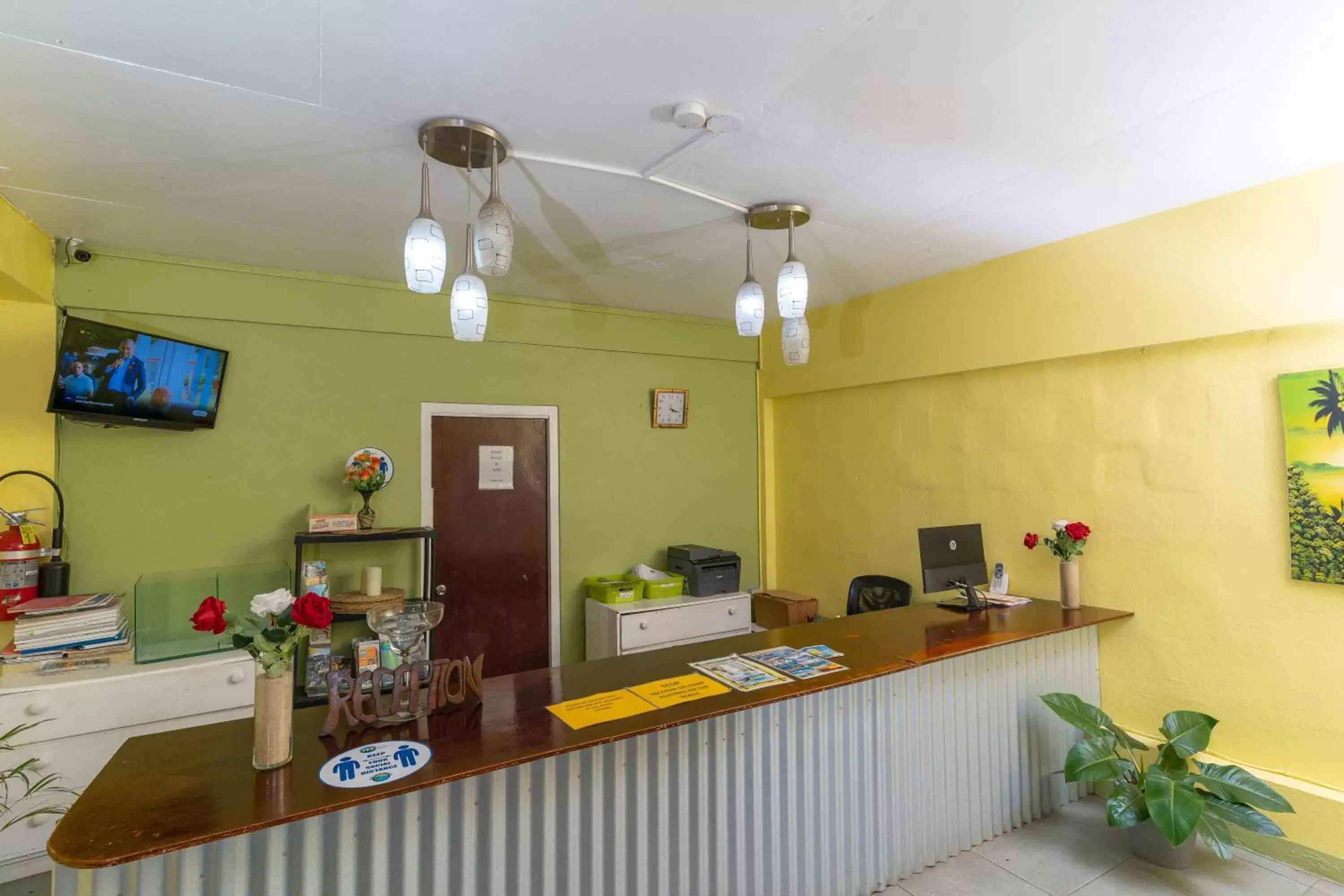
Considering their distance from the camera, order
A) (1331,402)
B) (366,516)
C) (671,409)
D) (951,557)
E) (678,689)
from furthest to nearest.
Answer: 1. (671,409)
2. (366,516)
3. (951,557)
4. (1331,402)
5. (678,689)

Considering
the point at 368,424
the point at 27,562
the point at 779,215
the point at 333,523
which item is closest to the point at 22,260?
the point at 27,562

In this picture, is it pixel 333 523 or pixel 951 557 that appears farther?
pixel 333 523

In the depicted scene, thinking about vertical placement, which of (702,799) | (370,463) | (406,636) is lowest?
(702,799)

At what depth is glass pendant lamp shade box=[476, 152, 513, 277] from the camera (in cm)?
195

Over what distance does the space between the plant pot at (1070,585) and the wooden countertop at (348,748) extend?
0.71 metres

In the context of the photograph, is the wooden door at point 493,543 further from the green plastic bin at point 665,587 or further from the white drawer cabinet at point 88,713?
the white drawer cabinet at point 88,713

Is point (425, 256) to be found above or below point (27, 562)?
above

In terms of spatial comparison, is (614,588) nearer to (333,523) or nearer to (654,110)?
(333,523)

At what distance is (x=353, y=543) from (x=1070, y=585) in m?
3.65

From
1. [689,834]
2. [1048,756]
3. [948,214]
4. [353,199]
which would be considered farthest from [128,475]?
[1048,756]

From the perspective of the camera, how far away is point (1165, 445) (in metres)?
2.95

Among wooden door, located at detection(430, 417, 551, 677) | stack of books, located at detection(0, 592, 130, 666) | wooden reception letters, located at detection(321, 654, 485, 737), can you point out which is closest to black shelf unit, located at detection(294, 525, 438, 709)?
wooden door, located at detection(430, 417, 551, 677)

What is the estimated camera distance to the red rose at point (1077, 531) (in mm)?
3107

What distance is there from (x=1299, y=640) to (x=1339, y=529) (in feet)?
1.52
